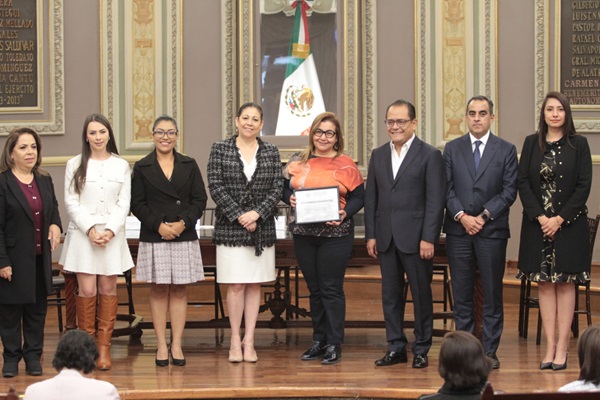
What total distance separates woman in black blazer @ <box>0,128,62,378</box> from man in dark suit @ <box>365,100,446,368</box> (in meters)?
1.81

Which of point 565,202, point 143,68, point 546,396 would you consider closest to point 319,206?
point 565,202

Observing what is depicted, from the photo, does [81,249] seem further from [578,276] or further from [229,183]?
[578,276]

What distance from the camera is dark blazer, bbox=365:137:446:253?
5.71 m

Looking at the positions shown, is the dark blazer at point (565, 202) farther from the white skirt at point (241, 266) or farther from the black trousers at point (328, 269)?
the white skirt at point (241, 266)

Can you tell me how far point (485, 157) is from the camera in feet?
18.8

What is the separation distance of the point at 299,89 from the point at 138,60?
1.48 meters

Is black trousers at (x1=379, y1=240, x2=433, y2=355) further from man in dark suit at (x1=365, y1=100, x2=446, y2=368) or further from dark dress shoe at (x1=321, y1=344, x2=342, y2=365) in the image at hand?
dark dress shoe at (x1=321, y1=344, x2=342, y2=365)

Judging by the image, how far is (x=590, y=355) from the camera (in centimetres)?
353

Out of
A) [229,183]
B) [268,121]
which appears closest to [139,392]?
[229,183]

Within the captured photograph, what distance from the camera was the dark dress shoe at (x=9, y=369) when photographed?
554cm

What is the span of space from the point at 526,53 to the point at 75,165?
488 cm

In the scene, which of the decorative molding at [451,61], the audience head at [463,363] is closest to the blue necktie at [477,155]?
the audience head at [463,363]

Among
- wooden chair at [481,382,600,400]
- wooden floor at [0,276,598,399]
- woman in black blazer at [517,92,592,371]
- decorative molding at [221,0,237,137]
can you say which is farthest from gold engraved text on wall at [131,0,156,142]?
wooden chair at [481,382,600,400]

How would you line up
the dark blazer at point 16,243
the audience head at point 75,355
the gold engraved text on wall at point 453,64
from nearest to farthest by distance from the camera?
the audience head at point 75,355
the dark blazer at point 16,243
the gold engraved text on wall at point 453,64
